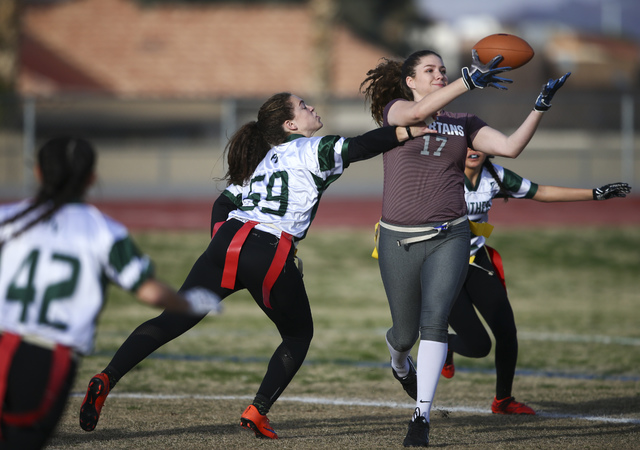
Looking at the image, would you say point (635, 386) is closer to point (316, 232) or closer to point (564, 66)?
point (316, 232)

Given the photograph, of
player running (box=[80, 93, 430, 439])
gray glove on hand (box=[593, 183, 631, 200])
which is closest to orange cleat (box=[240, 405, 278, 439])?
player running (box=[80, 93, 430, 439])

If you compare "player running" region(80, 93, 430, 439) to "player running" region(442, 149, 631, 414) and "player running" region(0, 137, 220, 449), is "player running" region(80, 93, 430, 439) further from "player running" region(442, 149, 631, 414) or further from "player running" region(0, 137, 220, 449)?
"player running" region(0, 137, 220, 449)

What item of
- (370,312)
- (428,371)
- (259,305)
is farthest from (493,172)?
(370,312)

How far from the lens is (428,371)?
14.9ft

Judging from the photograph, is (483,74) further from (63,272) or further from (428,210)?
(63,272)

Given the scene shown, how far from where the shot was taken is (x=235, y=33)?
124 feet

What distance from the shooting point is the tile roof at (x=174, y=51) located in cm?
3372

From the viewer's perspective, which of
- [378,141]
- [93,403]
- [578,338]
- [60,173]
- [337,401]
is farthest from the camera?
[578,338]

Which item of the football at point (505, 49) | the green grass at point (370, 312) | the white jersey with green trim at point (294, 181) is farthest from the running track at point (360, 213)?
the football at point (505, 49)

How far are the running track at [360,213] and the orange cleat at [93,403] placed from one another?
1191 centimetres

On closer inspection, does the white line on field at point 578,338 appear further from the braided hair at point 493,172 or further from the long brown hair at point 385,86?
the long brown hair at point 385,86

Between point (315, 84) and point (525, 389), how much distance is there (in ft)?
59.8

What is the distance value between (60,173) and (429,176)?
210 centimetres

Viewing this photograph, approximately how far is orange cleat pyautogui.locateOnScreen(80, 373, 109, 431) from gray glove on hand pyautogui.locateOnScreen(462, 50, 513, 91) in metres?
2.51
